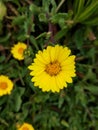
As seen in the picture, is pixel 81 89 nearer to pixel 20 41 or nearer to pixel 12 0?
pixel 20 41

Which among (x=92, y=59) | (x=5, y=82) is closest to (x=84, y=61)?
(x=92, y=59)

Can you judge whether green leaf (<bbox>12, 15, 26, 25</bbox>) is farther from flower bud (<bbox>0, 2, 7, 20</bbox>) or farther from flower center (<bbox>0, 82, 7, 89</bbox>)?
flower center (<bbox>0, 82, 7, 89</bbox>)

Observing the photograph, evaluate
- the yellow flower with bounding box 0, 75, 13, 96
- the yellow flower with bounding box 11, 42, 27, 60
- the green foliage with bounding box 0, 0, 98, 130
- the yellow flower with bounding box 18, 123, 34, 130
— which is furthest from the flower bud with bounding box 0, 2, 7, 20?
the yellow flower with bounding box 18, 123, 34, 130

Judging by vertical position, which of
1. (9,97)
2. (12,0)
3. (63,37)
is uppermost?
(12,0)

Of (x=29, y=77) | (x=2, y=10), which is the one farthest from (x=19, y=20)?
(x=29, y=77)

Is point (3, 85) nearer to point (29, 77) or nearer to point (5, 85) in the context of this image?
point (5, 85)

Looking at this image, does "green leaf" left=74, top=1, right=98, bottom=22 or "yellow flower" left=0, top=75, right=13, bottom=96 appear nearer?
"green leaf" left=74, top=1, right=98, bottom=22
